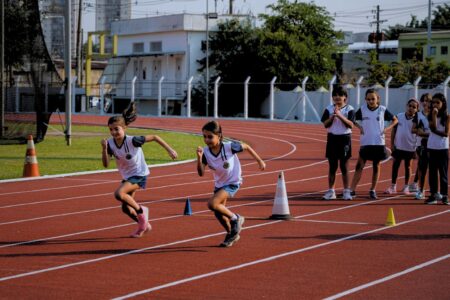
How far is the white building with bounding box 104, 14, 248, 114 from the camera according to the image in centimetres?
6869

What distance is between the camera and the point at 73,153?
26281 mm

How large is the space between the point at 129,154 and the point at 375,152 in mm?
5629

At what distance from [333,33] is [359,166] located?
52.8 metres

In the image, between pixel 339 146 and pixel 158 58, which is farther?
pixel 158 58

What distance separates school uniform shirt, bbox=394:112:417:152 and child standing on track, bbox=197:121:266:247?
6.39m

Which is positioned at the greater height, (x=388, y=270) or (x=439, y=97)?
(x=439, y=97)

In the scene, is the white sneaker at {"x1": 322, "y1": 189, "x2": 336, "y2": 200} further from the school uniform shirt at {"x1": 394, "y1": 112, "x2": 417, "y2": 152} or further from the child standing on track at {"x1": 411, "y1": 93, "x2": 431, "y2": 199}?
the school uniform shirt at {"x1": 394, "y1": 112, "x2": 417, "y2": 152}

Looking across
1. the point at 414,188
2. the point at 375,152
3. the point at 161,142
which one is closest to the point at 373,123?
the point at 375,152

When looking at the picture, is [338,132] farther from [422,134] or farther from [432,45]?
[432,45]

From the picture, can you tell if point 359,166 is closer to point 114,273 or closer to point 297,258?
point 297,258

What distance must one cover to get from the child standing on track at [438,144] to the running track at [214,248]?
41 cm

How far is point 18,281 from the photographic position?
8.61 meters

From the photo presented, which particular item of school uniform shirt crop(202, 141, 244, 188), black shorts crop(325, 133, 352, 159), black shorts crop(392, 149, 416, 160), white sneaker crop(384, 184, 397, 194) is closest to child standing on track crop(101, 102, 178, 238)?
school uniform shirt crop(202, 141, 244, 188)

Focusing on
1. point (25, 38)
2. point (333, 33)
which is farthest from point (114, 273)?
point (333, 33)
